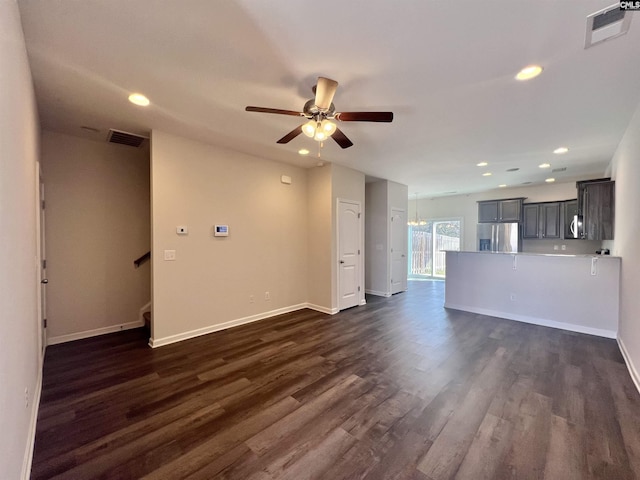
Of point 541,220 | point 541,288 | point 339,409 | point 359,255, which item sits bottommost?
point 339,409

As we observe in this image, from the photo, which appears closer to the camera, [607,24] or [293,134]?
[607,24]

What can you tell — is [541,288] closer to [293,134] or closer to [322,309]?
[322,309]

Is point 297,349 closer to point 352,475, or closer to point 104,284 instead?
point 352,475

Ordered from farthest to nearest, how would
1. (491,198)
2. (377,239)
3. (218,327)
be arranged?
(491,198)
(377,239)
(218,327)

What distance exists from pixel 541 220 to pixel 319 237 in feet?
19.2

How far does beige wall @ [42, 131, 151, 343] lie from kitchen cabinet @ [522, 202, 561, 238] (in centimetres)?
857

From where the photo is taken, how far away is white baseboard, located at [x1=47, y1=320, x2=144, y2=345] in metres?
3.54

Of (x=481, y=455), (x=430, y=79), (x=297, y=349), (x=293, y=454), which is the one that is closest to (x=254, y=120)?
(x=430, y=79)

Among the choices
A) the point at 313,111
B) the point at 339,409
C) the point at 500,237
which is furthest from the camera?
the point at 500,237

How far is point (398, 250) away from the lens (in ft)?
22.2

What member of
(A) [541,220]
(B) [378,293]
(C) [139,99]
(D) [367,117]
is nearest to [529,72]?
(D) [367,117]

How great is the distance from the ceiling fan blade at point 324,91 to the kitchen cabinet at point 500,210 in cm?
703

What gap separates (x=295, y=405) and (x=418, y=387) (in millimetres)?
1167

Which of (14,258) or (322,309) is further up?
(14,258)
